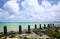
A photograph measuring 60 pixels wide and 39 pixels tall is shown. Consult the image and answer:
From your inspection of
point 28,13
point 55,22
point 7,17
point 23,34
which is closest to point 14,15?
point 7,17

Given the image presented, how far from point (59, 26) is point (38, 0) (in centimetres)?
62

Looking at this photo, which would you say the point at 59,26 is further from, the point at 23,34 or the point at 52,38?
the point at 23,34

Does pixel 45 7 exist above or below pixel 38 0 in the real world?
below

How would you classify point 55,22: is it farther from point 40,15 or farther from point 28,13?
point 28,13

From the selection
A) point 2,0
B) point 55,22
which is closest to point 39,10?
point 55,22

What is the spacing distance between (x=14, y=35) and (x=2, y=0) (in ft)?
2.18

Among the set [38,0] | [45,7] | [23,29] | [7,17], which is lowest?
[23,29]

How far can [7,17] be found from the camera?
6.53 ft

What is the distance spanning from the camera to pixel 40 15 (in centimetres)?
204

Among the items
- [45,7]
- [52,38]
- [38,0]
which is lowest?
[52,38]

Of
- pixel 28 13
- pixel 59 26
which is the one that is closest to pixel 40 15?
pixel 28 13

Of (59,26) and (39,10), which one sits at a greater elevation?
(39,10)

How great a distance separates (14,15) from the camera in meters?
2.00

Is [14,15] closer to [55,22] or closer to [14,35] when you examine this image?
[14,35]
